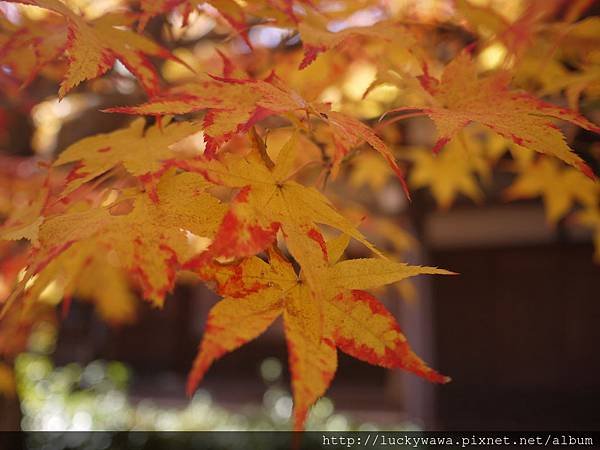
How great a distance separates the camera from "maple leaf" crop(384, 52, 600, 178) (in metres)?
0.53

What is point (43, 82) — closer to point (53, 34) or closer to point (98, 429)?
point (53, 34)

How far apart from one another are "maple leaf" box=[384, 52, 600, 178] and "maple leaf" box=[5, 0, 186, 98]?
0.31 meters

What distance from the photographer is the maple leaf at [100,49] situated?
1.78 ft

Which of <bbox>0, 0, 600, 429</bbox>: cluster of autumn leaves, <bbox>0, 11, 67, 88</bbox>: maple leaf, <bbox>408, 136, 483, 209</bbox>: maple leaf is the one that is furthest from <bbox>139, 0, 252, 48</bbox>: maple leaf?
<bbox>408, 136, 483, 209</bbox>: maple leaf

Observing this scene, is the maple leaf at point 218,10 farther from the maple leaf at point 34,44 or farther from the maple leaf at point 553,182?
the maple leaf at point 553,182

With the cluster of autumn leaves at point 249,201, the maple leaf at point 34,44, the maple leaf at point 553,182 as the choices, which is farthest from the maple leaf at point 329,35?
the maple leaf at point 553,182

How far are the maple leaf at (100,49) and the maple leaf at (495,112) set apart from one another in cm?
31

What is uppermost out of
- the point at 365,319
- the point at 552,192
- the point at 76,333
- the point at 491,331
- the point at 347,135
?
the point at 347,135

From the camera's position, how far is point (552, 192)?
67.2 inches

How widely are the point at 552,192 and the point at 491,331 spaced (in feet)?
11.6

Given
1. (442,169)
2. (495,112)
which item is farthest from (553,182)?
(495,112)

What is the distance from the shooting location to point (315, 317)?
46 cm

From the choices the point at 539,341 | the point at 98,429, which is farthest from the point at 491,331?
the point at 98,429

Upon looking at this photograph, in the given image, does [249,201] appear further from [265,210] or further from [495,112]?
[495,112]
